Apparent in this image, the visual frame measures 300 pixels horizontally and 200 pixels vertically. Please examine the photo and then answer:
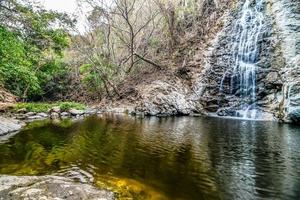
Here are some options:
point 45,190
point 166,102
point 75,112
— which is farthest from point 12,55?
point 166,102

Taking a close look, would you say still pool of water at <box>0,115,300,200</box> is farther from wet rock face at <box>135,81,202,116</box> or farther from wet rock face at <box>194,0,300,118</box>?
wet rock face at <box>135,81,202,116</box>

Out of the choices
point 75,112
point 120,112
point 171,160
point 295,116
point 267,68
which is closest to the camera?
point 171,160

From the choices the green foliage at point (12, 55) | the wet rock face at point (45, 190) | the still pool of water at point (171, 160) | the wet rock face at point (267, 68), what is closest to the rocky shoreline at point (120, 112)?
the wet rock face at point (267, 68)

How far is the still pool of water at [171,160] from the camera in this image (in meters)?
6.84

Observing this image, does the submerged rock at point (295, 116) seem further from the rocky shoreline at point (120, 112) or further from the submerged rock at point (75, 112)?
the submerged rock at point (75, 112)

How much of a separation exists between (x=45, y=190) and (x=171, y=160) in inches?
169

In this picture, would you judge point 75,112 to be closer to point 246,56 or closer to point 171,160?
point 246,56

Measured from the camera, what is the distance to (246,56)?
24438 millimetres

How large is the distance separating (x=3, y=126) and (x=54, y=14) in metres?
5.51

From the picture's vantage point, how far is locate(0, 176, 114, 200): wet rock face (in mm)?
5605

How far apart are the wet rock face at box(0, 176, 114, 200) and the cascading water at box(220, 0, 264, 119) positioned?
17946 millimetres

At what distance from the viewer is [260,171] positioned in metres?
8.23

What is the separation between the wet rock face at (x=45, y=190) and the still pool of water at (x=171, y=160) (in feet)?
1.97

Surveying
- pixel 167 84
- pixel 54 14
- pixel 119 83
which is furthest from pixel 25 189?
pixel 119 83
